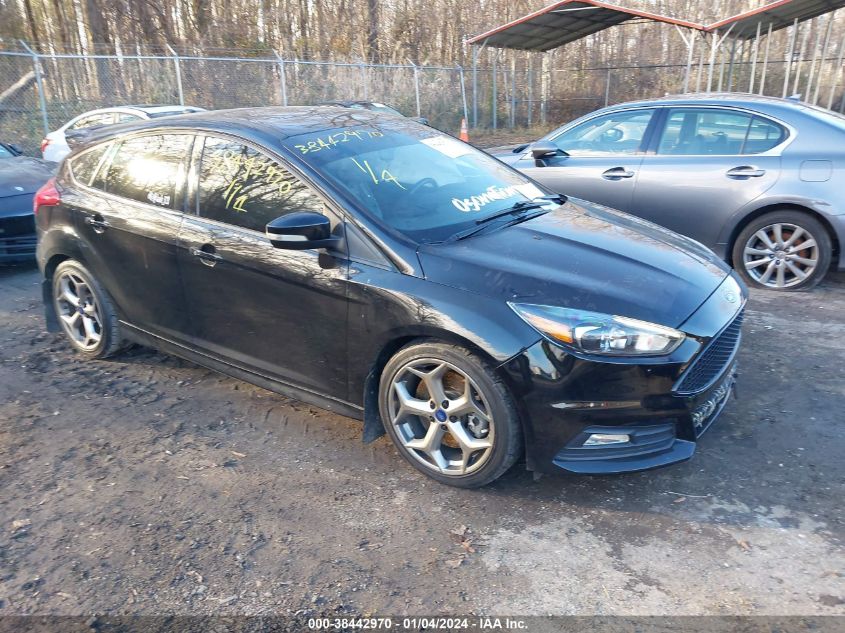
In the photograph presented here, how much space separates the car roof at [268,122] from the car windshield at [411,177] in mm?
99

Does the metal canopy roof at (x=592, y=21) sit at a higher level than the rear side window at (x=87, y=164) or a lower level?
higher

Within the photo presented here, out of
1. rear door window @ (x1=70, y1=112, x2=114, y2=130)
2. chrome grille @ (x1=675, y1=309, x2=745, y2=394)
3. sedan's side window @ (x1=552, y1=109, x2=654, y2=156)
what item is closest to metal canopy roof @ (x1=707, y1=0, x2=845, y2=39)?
sedan's side window @ (x1=552, y1=109, x2=654, y2=156)

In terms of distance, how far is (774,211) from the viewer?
5.89 metres

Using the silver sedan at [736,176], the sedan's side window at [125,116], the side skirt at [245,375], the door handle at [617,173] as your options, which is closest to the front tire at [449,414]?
the side skirt at [245,375]

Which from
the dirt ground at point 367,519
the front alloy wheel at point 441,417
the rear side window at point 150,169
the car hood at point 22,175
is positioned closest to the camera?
the dirt ground at point 367,519

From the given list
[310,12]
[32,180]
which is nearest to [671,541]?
[32,180]

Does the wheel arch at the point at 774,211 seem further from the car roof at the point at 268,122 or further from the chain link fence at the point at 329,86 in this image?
the chain link fence at the point at 329,86

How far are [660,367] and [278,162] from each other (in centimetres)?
219

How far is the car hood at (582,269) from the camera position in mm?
3117

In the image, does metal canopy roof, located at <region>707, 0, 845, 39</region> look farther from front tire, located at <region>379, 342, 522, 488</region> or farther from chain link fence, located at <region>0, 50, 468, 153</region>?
front tire, located at <region>379, 342, 522, 488</region>

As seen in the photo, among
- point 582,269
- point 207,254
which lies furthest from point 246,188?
point 582,269

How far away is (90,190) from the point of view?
15.2ft

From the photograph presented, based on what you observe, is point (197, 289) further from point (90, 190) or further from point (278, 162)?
point (90, 190)

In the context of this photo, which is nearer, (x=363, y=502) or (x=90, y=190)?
(x=363, y=502)
